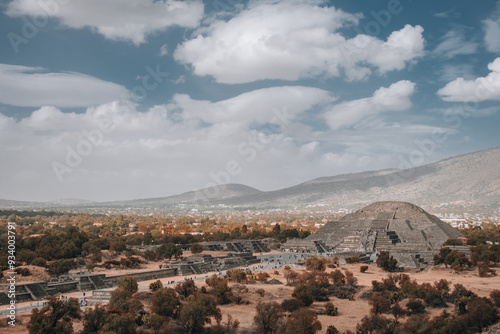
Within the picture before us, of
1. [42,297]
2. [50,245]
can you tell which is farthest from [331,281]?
[50,245]

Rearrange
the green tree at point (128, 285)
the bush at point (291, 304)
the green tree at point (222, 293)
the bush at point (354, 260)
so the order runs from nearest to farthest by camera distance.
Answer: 1. the bush at point (291, 304)
2. the green tree at point (128, 285)
3. the green tree at point (222, 293)
4. the bush at point (354, 260)

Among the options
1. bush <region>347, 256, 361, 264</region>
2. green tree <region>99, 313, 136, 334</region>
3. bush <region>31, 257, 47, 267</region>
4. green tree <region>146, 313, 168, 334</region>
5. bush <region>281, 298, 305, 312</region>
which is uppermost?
bush <region>31, 257, 47, 267</region>

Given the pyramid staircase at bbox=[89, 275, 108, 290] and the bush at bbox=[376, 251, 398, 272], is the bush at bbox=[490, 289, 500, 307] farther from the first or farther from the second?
the pyramid staircase at bbox=[89, 275, 108, 290]

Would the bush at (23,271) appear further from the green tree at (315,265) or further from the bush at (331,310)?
the bush at (331,310)

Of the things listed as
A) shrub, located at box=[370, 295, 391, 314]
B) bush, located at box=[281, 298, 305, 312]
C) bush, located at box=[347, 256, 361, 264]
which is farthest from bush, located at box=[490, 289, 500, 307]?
bush, located at box=[347, 256, 361, 264]

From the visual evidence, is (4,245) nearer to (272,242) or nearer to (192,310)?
(192,310)

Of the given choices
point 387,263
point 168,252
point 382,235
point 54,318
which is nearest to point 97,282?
point 54,318

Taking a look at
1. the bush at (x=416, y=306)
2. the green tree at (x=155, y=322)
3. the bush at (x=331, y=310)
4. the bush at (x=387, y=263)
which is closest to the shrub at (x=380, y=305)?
the bush at (x=416, y=306)
